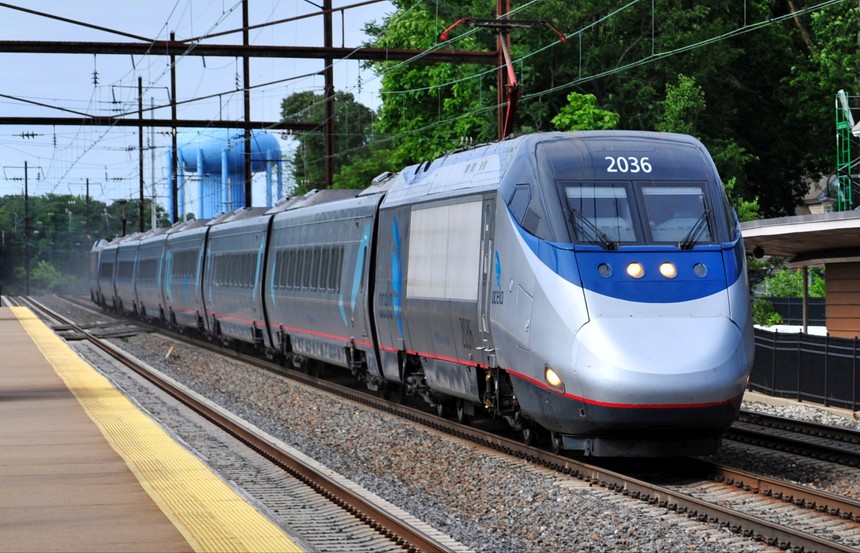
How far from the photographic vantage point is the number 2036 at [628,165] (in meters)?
13.4

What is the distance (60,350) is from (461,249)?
21485mm

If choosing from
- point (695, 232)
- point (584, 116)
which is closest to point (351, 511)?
point (695, 232)

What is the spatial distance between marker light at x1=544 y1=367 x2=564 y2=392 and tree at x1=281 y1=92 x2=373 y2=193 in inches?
3420

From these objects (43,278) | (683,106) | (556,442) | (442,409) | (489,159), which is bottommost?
(442,409)

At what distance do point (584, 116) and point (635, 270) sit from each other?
33.1 metres

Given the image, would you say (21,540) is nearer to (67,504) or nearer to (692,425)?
(67,504)

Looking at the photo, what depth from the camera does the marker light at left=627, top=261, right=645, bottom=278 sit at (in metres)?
12.5

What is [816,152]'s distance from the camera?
56.6 meters

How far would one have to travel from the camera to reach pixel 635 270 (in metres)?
12.5

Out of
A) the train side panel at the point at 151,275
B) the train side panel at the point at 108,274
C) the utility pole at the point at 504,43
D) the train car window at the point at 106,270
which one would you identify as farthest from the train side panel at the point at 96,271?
the utility pole at the point at 504,43

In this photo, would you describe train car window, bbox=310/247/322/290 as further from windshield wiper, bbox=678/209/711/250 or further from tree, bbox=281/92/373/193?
tree, bbox=281/92/373/193

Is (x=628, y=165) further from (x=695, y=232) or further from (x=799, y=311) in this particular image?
(x=799, y=311)

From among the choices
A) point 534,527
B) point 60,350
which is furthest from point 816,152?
point 534,527

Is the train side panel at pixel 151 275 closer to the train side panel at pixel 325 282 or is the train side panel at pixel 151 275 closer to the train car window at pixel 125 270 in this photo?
the train car window at pixel 125 270
